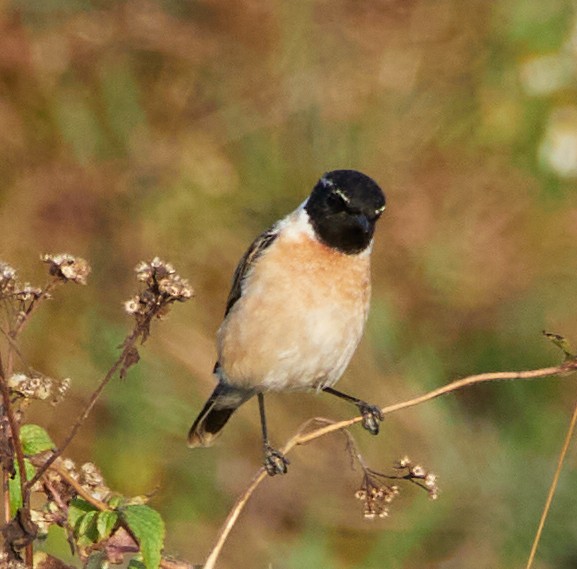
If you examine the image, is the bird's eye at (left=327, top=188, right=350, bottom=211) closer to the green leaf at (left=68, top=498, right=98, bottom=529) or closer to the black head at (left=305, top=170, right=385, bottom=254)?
the black head at (left=305, top=170, right=385, bottom=254)

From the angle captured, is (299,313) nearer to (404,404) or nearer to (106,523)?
(404,404)

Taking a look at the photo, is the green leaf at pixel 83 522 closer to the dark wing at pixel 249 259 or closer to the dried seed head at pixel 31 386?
the dried seed head at pixel 31 386

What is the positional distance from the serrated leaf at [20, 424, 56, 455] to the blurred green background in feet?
12.6

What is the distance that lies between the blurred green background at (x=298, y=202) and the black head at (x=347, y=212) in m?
2.22

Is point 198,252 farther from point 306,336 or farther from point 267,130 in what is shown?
point 306,336

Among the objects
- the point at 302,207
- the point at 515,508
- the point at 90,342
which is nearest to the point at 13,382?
the point at 302,207

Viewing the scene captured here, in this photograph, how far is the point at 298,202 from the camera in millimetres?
7363

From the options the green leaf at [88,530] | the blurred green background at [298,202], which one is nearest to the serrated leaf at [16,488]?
the green leaf at [88,530]

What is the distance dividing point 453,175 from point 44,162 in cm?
265

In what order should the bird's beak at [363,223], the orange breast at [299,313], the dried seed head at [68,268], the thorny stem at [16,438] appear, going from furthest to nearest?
the bird's beak at [363,223] < the orange breast at [299,313] < the dried seed head at [68,268] < the thorny stem at [16,438]

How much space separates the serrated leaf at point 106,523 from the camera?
8.73 ft

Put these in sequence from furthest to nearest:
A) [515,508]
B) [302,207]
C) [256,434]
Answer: [256,434]
[515,508]
[302,207]

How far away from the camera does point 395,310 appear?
25.0ft

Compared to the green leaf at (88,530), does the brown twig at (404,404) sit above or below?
above
